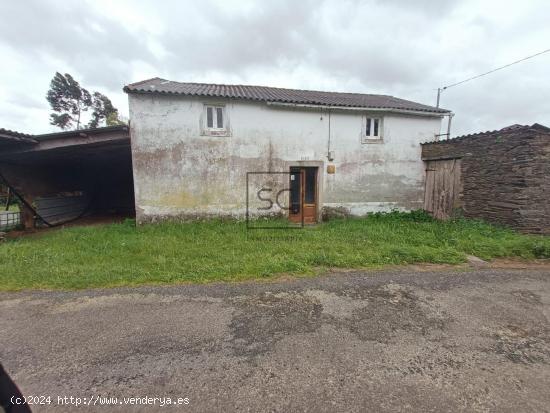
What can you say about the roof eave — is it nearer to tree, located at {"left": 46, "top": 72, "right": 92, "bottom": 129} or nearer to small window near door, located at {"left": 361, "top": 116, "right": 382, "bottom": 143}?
small window near door, located at {"left": 361, "top": 116, "right": 382, "bottom": 143}

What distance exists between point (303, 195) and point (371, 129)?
12.1ft

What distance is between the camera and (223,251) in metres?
5.39

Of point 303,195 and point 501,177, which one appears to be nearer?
point 501,177

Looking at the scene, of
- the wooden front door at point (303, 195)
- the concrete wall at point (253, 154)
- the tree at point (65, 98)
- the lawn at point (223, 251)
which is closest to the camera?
the lawn at point (223, 251)

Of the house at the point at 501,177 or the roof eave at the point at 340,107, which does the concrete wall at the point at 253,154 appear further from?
the house at the point at 501,177

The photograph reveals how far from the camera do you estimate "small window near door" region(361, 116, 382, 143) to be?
907 centimetres

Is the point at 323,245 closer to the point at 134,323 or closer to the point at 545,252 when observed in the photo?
the point at 134,323

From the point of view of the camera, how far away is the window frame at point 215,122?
7855 mm

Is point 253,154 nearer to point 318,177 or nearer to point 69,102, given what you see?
point 318,177

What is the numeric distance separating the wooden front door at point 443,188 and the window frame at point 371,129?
2.27 m

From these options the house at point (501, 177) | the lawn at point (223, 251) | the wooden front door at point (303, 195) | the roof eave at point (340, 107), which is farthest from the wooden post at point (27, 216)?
the house at point (501, 177)

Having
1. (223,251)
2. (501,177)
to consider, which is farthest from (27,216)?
(501,177)

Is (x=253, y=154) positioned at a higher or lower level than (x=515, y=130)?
lower

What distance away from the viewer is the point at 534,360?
2.27 meters
